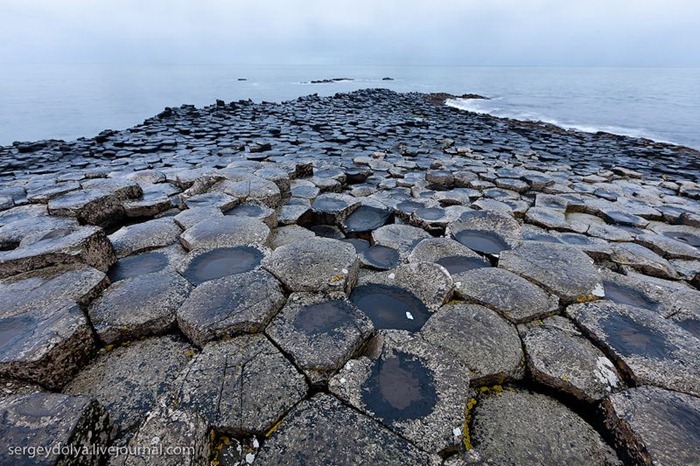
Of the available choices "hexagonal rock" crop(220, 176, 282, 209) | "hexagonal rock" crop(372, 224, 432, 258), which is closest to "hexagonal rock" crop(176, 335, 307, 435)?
"hexagonal rock" crop(372, 224, 432, 258)

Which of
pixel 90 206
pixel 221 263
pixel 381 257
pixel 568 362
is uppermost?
pixel 90 206

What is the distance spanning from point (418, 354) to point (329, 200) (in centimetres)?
339

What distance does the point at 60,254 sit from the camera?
2.85 meters

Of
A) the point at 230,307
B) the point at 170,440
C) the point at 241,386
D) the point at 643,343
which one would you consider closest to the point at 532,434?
the point at 643,343

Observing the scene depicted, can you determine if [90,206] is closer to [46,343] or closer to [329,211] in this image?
[46,343]

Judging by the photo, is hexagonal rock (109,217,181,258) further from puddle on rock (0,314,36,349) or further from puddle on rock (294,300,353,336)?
puddle on rock (294,300,353,336)

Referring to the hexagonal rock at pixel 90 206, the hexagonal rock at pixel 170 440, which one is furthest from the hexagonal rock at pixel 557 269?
the hexagonal rock at pixel 90 206

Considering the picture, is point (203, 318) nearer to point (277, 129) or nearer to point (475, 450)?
point (475, 450)

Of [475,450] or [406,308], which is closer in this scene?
[475,450]

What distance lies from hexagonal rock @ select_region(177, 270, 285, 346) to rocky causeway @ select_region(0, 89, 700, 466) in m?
0.02

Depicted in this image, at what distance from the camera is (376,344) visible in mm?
2291

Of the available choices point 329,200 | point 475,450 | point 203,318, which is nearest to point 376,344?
point 475,450

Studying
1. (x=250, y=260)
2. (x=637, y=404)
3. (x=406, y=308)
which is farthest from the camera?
(x=250, y=260)

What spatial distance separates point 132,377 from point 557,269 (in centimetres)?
355
